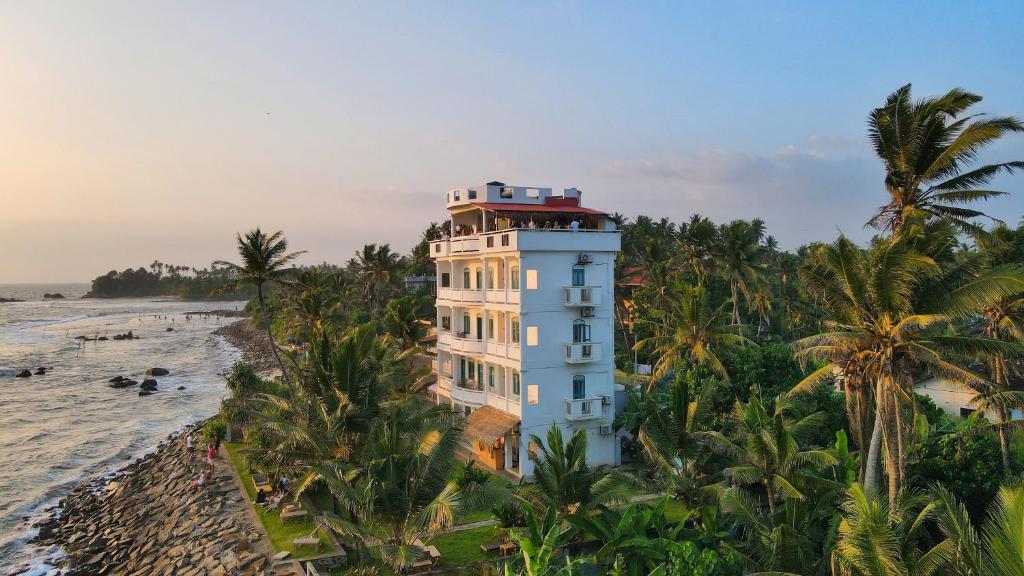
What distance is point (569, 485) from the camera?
19875 millimetres

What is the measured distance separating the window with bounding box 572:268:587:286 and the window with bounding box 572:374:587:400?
178 inches

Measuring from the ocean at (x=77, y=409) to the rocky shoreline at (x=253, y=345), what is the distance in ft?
7.19

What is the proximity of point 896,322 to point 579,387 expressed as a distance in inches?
644

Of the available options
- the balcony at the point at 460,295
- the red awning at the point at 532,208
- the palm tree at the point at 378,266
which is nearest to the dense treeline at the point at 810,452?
the balcony at the point at 460,295

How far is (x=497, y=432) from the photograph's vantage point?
30109mm

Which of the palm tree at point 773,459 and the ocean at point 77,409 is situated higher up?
the palm tree at point 773,459

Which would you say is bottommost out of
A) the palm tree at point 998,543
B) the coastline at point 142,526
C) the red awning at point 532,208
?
the coastline at point 142,526

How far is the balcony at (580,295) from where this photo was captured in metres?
31.1

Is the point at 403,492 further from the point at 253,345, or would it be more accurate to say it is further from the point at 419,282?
the point at 253,345

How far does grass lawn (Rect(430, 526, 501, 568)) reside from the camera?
21250 mm

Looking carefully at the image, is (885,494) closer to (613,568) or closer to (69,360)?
(613,568)

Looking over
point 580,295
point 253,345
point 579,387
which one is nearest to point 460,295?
point 580,295

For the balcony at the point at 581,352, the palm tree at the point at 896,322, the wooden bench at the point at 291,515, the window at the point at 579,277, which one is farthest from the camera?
the window at the point at 579,277

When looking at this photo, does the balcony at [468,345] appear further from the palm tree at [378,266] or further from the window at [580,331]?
the palm tree at [378,266]
